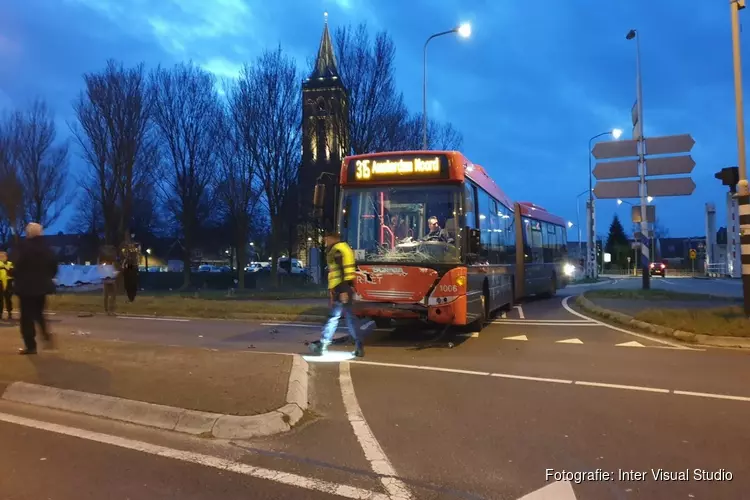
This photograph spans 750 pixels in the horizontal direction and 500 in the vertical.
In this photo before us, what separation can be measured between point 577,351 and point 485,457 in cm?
622

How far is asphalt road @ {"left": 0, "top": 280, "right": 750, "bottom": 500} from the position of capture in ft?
14.0

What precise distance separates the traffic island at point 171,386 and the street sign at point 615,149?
1638 cm

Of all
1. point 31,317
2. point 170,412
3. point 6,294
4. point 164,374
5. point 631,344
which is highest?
point 6,294

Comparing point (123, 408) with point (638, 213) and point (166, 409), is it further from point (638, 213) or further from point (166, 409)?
point (638, 213)

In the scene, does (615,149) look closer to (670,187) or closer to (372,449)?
(670,187)

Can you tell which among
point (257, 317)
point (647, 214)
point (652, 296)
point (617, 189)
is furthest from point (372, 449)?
point (647, 214)

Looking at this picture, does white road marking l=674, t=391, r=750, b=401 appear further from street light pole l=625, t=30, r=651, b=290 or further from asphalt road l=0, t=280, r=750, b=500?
street light pole l=625, t=30, r=651, b=290

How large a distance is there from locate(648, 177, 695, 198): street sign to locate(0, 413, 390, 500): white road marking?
63.2 feet

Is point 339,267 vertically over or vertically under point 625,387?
over

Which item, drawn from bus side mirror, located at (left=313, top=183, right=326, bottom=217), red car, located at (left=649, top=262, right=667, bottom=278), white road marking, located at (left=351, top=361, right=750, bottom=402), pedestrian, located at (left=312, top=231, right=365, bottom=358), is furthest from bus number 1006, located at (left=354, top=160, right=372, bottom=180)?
red car, located at (left=649, top=262, right=667, bottom=278)

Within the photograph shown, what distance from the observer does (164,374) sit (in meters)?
7.45

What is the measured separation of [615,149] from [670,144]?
5.82ft

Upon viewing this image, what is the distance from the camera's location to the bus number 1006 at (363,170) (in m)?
11.3

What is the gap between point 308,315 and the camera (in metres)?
15.6
